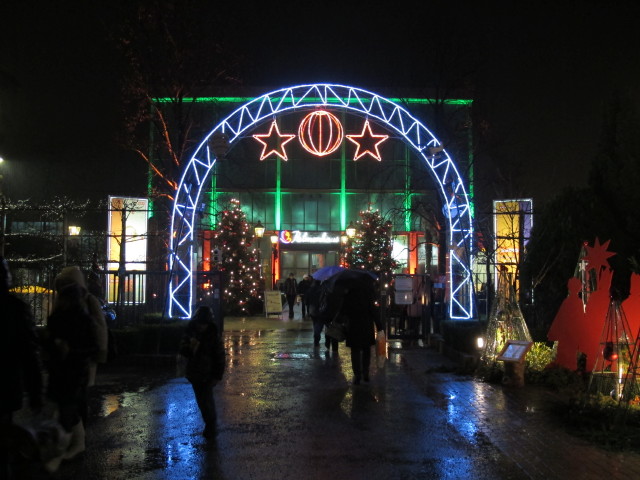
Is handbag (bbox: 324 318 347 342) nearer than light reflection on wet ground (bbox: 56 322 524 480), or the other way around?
light reflection on wet ground (bbox: 56 322 524 480)

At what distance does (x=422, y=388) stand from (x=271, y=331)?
36.9 feet

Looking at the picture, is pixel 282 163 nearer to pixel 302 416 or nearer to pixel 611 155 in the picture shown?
pixel 611 155

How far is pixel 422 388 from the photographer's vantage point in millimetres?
10797

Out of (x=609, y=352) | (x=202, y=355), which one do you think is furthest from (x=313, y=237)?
(x=202, y=355)

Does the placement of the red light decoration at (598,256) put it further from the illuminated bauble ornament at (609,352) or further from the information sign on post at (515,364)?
the illuminated bauble ornament at (609,352)

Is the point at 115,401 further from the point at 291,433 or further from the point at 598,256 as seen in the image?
the point at 598,256

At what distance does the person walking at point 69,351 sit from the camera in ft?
19.6

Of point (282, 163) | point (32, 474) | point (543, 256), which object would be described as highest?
point (282, 163)

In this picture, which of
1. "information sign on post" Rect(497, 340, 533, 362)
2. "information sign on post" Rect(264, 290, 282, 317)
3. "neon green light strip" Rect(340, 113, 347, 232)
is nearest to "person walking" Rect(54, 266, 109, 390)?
"information sign on post" Rect(497, 340, 533, 362)

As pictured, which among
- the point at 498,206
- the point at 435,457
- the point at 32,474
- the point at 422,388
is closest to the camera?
the point at 32,474

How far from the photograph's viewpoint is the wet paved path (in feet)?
20.8

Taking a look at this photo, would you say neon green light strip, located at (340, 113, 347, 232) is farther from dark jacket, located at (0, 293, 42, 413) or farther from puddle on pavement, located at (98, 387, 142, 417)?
dark jacket, located at (0, 293, 42, 413)

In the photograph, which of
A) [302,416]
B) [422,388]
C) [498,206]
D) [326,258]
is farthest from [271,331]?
[326,258]

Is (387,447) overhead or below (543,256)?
below
